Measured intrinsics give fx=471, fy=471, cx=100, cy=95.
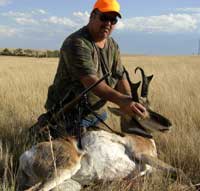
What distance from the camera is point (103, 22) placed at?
18.4 feet

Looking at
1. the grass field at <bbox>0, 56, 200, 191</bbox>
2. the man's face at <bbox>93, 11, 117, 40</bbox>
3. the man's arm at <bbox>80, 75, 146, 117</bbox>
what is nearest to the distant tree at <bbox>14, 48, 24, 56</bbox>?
the grass field at <bbox>0, 56, 200, 191</bbox>

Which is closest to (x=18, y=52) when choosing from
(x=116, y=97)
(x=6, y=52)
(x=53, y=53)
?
(x=6, y=52)

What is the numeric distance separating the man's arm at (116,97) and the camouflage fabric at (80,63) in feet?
0.33

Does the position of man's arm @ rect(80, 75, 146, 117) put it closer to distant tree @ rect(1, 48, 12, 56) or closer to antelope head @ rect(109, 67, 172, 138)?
antelope head @ rect(109, 67, 172, 138)

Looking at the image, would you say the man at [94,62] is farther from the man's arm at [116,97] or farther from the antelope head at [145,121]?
the antelope head at [145,121]

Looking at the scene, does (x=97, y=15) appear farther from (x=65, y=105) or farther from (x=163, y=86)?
(x=163, y=86)

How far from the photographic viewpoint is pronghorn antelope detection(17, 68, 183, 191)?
441cm

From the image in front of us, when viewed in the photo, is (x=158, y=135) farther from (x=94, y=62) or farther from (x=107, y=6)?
(x=107, y=6)

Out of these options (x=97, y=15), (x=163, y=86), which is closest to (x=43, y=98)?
(x=163, y=86)

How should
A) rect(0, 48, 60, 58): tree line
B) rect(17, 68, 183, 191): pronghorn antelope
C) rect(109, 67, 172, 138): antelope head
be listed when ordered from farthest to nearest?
rect(0, 48, 60, 58): tree line, rect(109, 67, 172, 138): antelope head, rect(17, 68, 183, 191): pronghorn antelope

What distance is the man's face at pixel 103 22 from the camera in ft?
18.2

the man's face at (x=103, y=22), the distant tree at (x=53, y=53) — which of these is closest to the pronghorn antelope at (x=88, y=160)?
the man's face at (x=103, y=22)

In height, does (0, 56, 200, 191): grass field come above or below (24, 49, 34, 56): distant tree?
above

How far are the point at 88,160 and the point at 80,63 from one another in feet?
3.95
